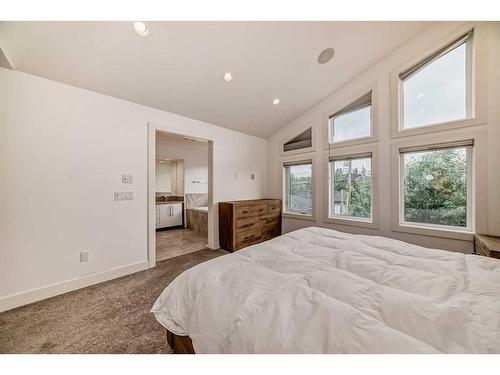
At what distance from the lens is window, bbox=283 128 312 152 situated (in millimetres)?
3785

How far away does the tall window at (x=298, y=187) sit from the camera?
387cm

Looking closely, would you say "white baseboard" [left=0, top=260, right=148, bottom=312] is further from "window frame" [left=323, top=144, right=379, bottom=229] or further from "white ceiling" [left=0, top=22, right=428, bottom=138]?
"window frame" [left=323, top=144, right=379, bottom=229]

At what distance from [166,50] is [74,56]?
860 millimetres

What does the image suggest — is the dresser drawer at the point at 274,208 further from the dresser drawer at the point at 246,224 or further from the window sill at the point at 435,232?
the window sill at the point at 435,232

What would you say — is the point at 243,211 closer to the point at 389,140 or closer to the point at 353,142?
the point at 353,142

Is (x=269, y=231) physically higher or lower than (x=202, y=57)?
lower

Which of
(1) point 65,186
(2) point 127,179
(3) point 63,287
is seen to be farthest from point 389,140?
(3) point 63,287

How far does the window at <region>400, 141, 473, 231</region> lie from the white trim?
0.03m

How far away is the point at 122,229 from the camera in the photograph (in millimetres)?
2508

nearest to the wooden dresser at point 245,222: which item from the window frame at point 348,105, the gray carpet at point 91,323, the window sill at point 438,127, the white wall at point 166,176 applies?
the gray carpet at point 91,323

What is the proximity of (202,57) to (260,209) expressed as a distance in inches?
102

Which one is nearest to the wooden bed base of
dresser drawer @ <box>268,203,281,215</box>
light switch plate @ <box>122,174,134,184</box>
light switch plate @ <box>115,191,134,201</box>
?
light switch plate @ <box>115,191,134,201</box>

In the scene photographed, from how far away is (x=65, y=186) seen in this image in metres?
2.10
